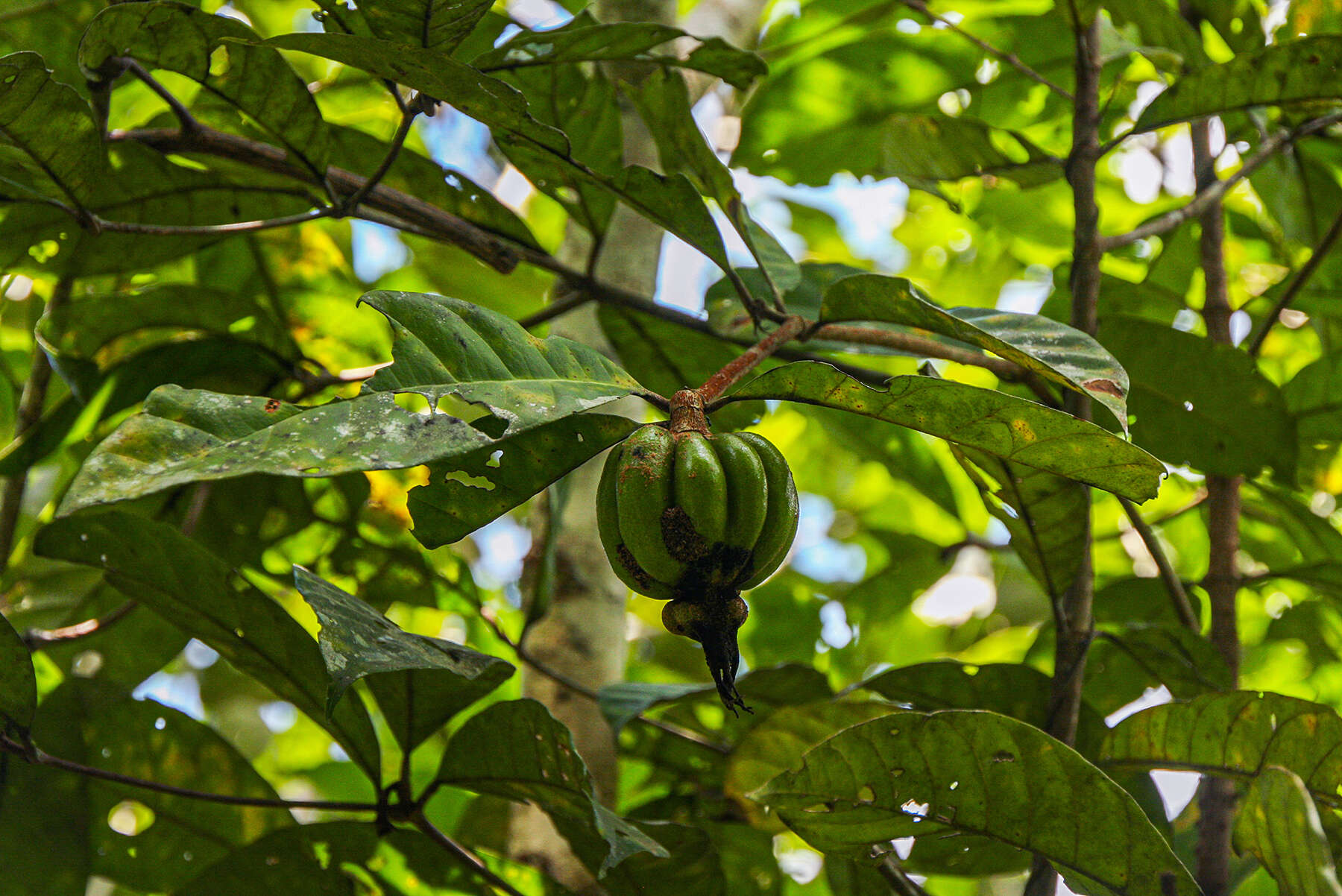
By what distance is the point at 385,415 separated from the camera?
62cm

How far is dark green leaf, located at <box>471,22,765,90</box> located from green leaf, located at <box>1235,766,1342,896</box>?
0.78 metres

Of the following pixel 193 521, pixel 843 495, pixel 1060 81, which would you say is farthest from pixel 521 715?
pixel 843 495

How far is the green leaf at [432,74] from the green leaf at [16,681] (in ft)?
1.81

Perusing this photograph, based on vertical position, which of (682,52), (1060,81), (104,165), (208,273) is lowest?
(208,273)

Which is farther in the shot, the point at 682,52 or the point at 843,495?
the point at 843,495

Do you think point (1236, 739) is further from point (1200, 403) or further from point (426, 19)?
point (426, 19)

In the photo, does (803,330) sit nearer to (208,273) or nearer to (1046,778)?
(1046,778)

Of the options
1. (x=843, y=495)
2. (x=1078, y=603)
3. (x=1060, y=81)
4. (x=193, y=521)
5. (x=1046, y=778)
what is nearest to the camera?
(x=1046, y=778)

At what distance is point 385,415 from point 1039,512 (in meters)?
0.69

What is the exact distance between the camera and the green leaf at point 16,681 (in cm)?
94

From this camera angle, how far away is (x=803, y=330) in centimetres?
94

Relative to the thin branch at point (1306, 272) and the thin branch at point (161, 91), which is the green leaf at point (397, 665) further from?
the thin branch at point (1306, 272)

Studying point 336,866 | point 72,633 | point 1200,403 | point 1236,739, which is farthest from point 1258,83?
point 72,633

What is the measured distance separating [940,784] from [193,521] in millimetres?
907
